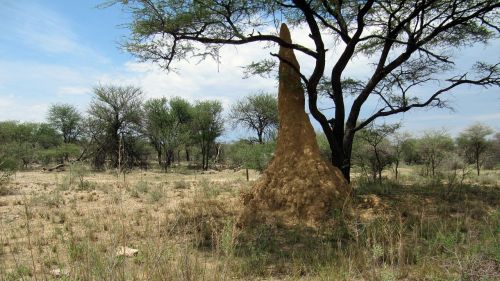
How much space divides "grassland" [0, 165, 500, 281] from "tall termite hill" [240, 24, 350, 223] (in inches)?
13.2

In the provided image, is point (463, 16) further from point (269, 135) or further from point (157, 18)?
point (269, 135)

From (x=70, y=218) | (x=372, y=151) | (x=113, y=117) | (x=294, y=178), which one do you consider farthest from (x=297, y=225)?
(x=113, y=117)

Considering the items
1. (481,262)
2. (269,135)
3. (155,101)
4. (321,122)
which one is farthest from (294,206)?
(155,101)

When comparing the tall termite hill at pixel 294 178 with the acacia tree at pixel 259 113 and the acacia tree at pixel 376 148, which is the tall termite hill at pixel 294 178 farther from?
the acacia tree at pixel 259 113

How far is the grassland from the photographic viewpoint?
11.8 ft

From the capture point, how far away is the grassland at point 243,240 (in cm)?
360

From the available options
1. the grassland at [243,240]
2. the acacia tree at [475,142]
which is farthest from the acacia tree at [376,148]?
the acacia tree at [475,142]

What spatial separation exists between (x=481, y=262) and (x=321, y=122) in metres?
6.31

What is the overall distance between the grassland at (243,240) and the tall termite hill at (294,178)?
1.10 feet

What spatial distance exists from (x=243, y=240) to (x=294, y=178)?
66.4 inches

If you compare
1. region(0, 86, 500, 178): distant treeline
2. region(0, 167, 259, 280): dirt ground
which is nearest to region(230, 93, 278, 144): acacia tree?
region(0, 86, 500, 178): distant treeline

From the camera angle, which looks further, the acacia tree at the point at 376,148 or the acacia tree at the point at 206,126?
the acacia tree at the point at 206,126

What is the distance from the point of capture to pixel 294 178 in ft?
26.0

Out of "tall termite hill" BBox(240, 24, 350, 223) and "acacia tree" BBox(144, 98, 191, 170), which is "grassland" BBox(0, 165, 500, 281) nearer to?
"tall termite hill" BBox(240, 24, 350, 223)
